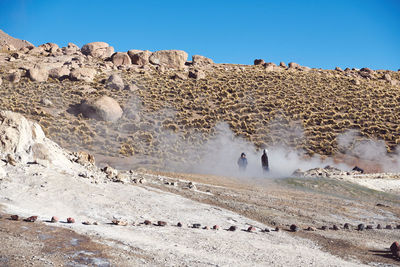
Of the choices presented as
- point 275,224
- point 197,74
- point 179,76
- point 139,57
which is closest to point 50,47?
point 139,57

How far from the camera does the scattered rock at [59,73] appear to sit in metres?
41.9

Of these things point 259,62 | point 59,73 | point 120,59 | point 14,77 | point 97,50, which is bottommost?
point 14,77

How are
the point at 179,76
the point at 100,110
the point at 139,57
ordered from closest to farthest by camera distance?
the point at 100,110 < the point at 179,76 < the point at 139,57

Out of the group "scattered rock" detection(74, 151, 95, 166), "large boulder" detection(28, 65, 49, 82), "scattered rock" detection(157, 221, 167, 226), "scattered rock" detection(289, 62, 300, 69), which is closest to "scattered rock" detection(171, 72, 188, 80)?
"large boulder" detection(28, 65, 49, 82)

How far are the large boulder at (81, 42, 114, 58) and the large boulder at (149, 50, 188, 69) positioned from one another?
6.11m

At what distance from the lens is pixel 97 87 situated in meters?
40.8

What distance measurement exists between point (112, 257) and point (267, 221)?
4895mm

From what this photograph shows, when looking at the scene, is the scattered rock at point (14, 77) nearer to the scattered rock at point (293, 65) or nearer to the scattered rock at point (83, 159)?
the scattered rock at point (83, 159)

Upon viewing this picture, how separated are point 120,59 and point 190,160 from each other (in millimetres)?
26731

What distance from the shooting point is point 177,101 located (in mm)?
39781

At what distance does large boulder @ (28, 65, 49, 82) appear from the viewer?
4044 centimetres

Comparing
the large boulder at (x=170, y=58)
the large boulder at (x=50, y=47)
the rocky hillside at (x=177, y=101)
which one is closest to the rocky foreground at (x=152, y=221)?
the rocky hillside at (x=177, y=101)

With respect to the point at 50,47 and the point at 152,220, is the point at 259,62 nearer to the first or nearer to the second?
the point at 50,47

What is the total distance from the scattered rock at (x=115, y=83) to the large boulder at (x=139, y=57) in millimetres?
8393
